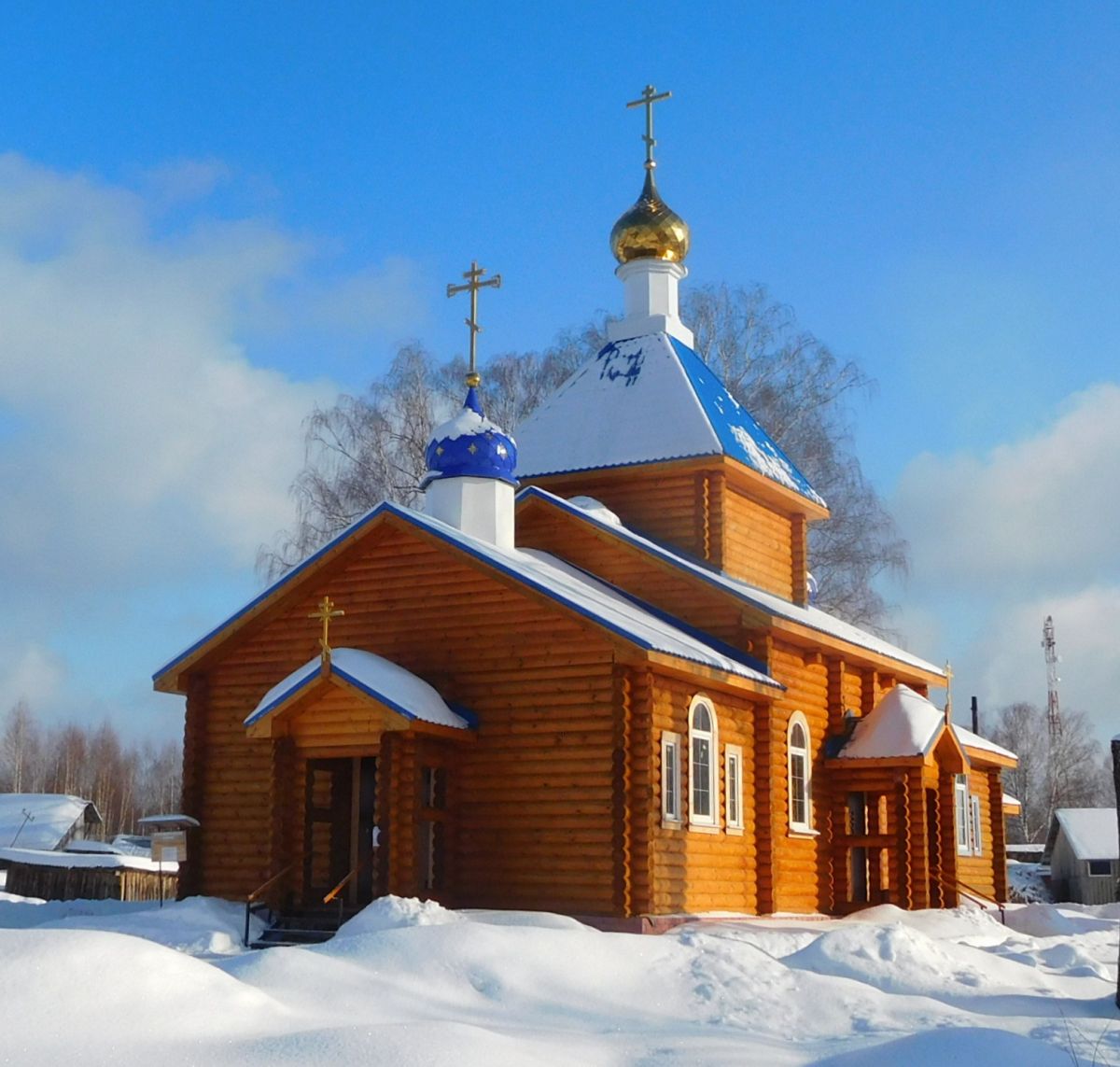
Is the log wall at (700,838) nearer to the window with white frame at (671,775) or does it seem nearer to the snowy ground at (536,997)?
the window with white frame at (671,775)

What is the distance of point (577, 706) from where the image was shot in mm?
14234

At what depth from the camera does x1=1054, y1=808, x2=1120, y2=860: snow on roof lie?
1469 inches

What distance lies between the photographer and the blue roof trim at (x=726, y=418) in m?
18.4

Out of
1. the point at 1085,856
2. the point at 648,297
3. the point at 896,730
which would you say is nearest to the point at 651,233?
the point at 648,297

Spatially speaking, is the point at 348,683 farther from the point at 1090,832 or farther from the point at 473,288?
the point at 1090,832

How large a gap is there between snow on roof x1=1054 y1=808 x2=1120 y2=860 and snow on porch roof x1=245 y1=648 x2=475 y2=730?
27.3 meters

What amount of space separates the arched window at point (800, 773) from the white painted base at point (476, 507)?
3982mm

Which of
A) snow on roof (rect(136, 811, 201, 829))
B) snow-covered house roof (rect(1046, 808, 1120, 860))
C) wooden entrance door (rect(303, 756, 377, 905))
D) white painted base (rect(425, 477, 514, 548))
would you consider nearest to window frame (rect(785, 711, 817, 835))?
white painted base (rect(425, 477, 514, 548))

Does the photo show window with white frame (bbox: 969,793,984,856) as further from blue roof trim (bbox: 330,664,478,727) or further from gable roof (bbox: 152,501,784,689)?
blue roof trim (bbox: 330,664,478,727)

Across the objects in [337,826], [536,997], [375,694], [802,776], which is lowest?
[536,997]

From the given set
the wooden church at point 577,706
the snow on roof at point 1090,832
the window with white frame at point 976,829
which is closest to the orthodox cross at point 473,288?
the wooden church at point 577,706

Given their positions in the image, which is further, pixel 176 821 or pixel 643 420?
pixel 643 420

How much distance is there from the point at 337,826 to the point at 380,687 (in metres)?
2.41

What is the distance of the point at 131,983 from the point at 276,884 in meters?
7.59
